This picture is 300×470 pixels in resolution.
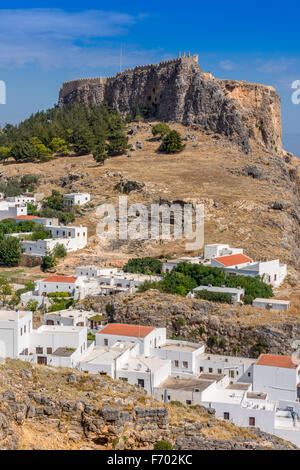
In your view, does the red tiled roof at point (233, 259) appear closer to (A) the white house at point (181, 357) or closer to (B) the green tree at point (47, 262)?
(A) the white house at point (181, 357)

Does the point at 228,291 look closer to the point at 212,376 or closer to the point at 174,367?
the point at 174,367

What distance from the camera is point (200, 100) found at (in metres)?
48.1

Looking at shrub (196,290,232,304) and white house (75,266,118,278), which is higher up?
white house (75,266,118,278)

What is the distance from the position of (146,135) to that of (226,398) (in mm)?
34556

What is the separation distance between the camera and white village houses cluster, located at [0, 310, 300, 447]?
635 inches

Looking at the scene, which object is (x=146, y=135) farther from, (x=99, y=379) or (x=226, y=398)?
(x=99, y=379)

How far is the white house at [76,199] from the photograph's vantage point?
123 feet

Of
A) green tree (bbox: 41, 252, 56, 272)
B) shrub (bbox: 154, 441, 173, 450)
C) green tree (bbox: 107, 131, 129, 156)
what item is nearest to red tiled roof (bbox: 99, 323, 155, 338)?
green tree (bbox: 41, 252, 56, 272)

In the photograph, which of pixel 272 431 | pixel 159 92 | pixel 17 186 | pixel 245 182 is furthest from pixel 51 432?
pixel 159 92

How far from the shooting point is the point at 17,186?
41969 mm

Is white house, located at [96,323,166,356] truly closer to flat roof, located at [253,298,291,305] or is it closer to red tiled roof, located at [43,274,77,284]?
flat roof, located at [253,298,291,305]

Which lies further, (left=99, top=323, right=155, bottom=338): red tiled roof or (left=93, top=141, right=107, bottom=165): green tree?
(left=93, top=141, right=107, bottom=165): green tree
